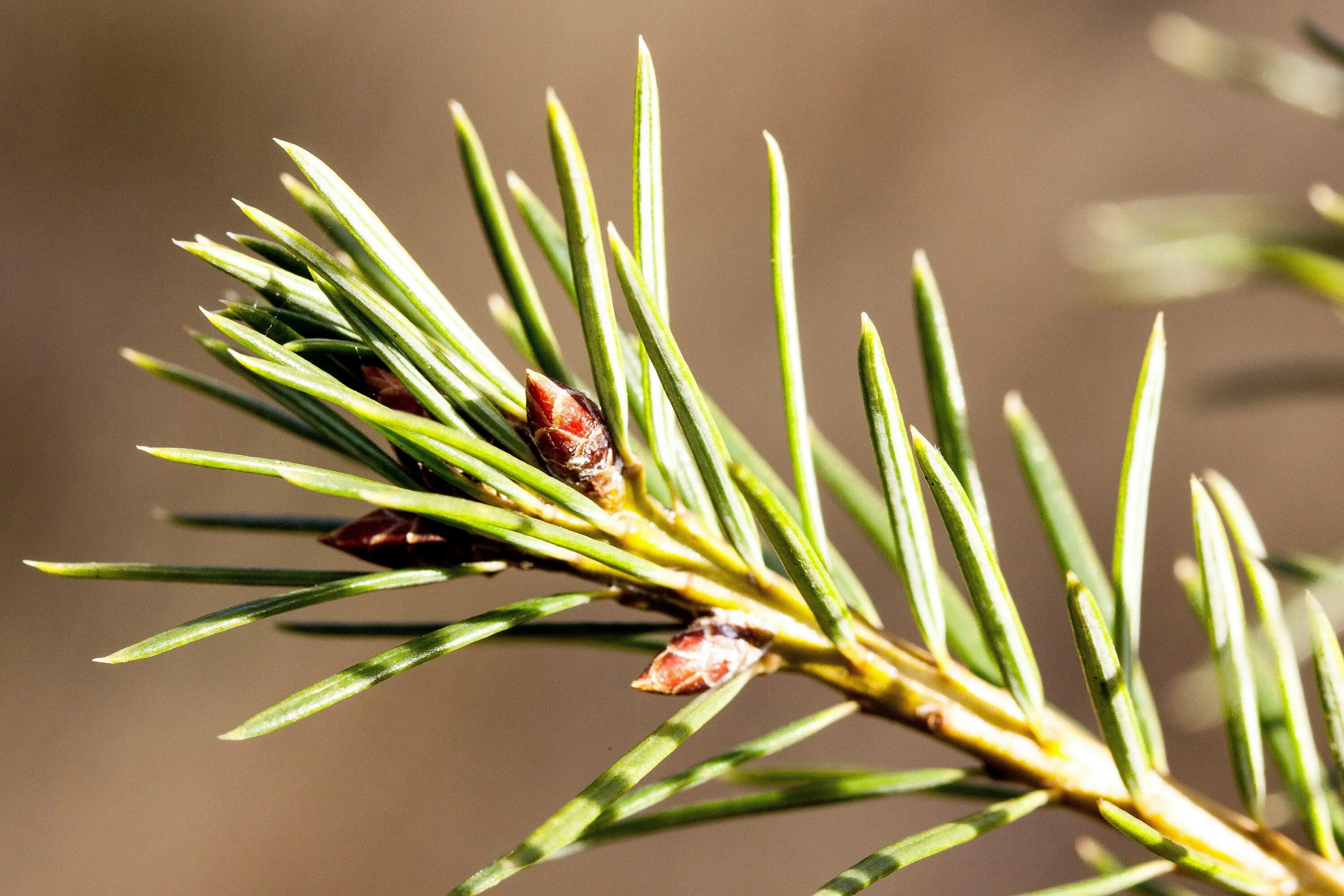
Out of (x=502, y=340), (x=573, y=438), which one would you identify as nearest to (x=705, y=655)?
(x=573, y=438)

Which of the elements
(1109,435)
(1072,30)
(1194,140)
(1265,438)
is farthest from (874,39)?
(1265,438)

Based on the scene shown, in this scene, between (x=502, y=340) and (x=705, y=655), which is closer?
(x=705, y=655)

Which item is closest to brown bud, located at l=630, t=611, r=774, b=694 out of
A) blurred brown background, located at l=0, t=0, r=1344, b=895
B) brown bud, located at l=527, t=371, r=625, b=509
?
brown bud, located at l=527, t=371, r=625, b=509

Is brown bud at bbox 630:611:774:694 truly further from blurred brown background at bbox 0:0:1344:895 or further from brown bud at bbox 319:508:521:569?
blurred brown background at bbox 0:0:1344:895

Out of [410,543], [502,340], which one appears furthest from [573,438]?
[502,340]

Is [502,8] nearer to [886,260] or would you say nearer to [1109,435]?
[886,260]

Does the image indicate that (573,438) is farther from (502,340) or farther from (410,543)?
(502,340)

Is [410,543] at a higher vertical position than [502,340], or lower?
lower
